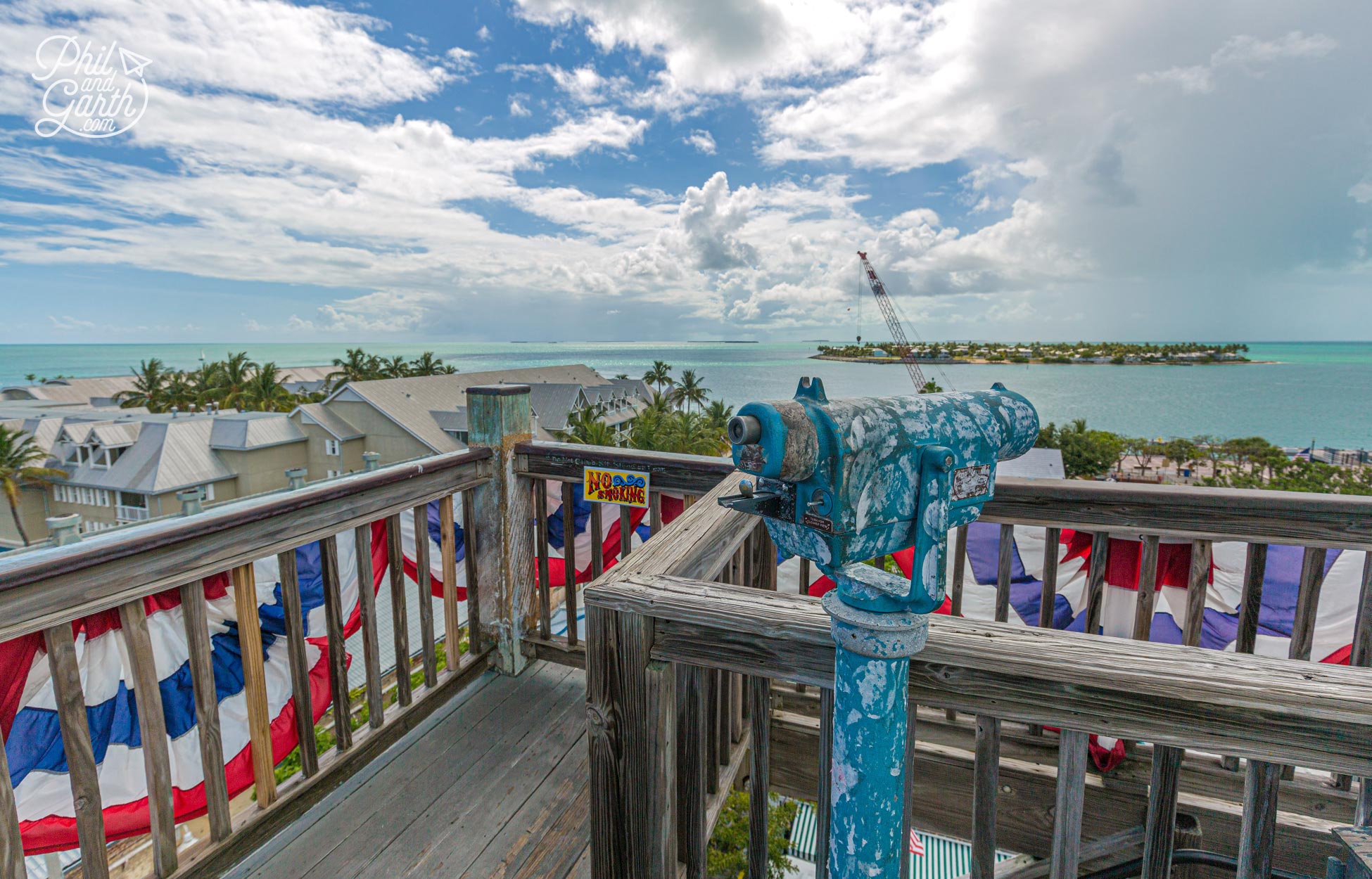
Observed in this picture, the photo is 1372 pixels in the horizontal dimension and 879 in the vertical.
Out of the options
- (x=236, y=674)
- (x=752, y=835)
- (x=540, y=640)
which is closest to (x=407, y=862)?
(x=236, y=674)

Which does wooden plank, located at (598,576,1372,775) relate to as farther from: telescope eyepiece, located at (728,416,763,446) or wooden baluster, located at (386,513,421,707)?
wooden baluster, located at (386,513,421,707)

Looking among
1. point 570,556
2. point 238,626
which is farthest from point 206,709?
point 570,556

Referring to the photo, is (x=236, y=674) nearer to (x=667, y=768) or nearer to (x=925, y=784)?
(x=667, y=768)

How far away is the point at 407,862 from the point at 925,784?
1728mm

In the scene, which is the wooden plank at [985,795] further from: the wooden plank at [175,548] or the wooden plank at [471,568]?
the wooden plank at [471,568]

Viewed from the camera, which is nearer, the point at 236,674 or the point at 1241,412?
the point at 236,674

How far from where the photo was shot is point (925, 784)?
2.20 metres

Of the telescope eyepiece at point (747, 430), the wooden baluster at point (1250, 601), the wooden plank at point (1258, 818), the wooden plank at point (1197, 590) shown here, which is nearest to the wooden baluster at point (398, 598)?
the telescope eyepiece at point (747, 430)

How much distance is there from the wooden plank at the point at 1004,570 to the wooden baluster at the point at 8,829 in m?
2.55

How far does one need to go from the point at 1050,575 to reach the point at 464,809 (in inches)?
82.2

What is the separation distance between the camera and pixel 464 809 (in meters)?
2.09

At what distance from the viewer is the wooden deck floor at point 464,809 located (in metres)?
1.87

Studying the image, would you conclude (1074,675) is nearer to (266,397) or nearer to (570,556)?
(570,556)

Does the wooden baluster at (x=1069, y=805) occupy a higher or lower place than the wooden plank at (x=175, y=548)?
lower
